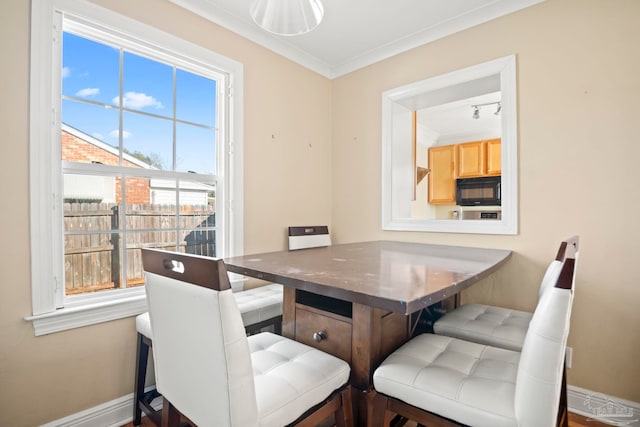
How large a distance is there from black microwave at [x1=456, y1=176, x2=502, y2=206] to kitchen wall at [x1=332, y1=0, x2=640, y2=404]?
2064 millimetres

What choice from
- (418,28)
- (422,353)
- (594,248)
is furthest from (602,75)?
(422,353)

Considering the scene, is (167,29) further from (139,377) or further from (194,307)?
(139,377)

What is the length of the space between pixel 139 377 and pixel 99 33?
1851 millimetres

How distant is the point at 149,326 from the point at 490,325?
1.65 m

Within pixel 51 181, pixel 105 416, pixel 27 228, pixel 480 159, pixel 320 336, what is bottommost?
pixel 105 416

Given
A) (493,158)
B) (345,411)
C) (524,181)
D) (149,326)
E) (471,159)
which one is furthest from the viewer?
(471,159)

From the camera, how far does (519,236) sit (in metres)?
2.09

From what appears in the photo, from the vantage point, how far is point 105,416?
1.66 m

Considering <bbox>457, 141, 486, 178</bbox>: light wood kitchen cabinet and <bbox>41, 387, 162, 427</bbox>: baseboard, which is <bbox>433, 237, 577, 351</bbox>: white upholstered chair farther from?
<bbox>457, 141, 486, 178</bbox>: light wood kitchen cabinet

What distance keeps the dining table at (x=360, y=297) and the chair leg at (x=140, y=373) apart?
728 mm

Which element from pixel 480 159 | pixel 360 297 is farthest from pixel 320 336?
pixel 480 159

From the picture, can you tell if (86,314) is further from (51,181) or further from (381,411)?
(381,411)

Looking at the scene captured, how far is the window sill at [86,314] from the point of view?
1.48 m

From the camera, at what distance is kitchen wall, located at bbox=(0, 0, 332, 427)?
142cm
